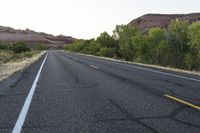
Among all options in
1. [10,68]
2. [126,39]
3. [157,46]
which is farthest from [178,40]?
[10,68]

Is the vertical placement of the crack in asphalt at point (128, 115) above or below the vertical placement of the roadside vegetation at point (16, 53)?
above

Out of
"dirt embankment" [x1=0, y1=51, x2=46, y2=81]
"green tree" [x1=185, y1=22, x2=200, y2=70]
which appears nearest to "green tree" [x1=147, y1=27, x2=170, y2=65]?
"green tree" [x1=185, y1=22, x2=200, y2=70]

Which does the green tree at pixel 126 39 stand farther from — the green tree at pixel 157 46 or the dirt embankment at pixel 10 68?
the dirt embankment at pixel 10 68

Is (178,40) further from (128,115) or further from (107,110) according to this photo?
(128,115)

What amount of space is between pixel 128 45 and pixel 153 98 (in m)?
55.4

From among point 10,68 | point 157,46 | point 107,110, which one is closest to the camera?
point 107,110

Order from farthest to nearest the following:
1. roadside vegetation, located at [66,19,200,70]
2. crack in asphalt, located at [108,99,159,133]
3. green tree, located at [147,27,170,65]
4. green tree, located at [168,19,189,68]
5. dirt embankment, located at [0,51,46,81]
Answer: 1. green tree, located at [147,27,170,65]
2. green tree, located at [168,19,189,68]
3. roadside vegetation, located at [66,19,200,70]
4. dirt embankment, located at [0,51,46,81]
5. crack in asphalt, located at [108,99,159,133]

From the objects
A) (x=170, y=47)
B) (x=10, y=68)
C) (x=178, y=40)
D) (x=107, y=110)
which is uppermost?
(x=178, y=40)

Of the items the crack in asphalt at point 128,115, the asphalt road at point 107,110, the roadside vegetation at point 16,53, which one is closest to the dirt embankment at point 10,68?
the asphalt road at point 107,110

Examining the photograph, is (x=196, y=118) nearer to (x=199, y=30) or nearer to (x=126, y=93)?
(x=126, y=93)

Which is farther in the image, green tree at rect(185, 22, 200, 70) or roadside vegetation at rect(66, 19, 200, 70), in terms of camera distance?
roadside vegetation at rect(66, 19, 200, 70)

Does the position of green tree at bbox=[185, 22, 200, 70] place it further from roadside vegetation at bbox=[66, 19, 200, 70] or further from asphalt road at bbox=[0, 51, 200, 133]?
asphalt road at bbox=[0, 51, 200, 133]

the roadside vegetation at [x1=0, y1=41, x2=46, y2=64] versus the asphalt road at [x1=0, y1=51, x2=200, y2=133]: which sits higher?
the asphalt road at [x1=0, y1=51, x2=200, y2=133]

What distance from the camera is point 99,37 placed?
84125mm
